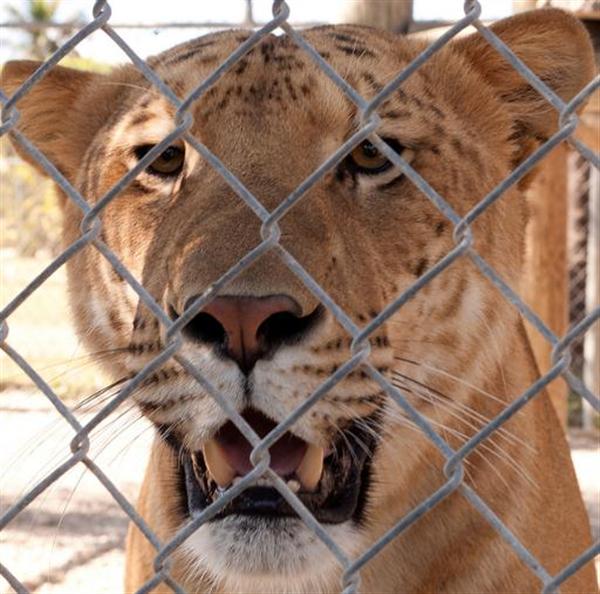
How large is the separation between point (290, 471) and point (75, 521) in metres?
2.79

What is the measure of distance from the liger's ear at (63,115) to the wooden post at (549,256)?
2.18 m

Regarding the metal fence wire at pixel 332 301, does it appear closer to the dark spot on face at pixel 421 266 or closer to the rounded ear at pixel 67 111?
the dark spot on face at pixel 421 266

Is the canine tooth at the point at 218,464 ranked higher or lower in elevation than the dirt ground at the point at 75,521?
higher

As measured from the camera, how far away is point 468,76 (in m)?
2.41

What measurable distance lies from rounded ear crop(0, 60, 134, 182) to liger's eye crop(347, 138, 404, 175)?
2.37ft

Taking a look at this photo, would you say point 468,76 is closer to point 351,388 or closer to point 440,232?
point 440,232

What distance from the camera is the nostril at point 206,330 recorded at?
4.92 ft

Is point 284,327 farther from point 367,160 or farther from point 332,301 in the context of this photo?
point 367,160

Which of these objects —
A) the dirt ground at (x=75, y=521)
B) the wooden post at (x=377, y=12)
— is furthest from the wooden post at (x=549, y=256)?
the wooden post at (x=377, y=12)

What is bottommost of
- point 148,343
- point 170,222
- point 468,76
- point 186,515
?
point 186,515

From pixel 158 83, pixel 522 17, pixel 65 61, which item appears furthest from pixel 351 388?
pixel 65 61

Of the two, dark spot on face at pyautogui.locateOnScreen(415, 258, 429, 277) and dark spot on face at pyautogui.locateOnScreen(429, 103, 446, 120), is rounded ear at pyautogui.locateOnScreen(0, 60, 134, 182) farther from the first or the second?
dark spot on face at pyautogui.locateOnScreen(415, 258, 429, 277)

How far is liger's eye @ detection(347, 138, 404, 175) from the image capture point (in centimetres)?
209

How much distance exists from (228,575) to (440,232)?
762 mm
